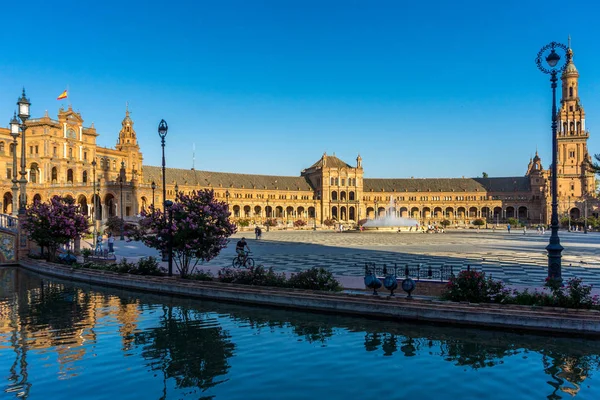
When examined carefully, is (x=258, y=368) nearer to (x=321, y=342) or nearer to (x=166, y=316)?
(x=321, y=342)

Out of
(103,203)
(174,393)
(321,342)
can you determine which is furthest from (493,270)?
(103,203)

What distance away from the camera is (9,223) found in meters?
31.5

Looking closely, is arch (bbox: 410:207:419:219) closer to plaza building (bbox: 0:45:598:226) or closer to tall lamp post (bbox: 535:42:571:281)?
plaza building (bbox: 0:45:598:226)

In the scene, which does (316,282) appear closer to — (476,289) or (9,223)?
(476,289)

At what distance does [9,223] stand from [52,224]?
231 inches

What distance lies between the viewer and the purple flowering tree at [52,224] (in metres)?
28.2

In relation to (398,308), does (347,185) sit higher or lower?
higher

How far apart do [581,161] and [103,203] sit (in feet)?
407

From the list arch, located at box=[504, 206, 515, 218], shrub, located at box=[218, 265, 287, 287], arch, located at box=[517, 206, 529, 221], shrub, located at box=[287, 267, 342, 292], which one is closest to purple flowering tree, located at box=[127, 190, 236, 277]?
shrub, located at box=[218, 265, 287, 287]

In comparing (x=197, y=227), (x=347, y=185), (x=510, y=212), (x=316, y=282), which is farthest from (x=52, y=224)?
(x=510, y=212)

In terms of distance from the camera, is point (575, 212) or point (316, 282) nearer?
point (316, 282)

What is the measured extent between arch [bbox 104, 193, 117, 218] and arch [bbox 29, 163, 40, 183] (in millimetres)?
14357

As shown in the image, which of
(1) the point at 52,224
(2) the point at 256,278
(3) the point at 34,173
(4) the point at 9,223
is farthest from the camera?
(3) the point at 34,173

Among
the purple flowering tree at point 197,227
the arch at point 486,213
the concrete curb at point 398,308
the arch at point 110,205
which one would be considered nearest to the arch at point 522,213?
the arch at point 486,213
